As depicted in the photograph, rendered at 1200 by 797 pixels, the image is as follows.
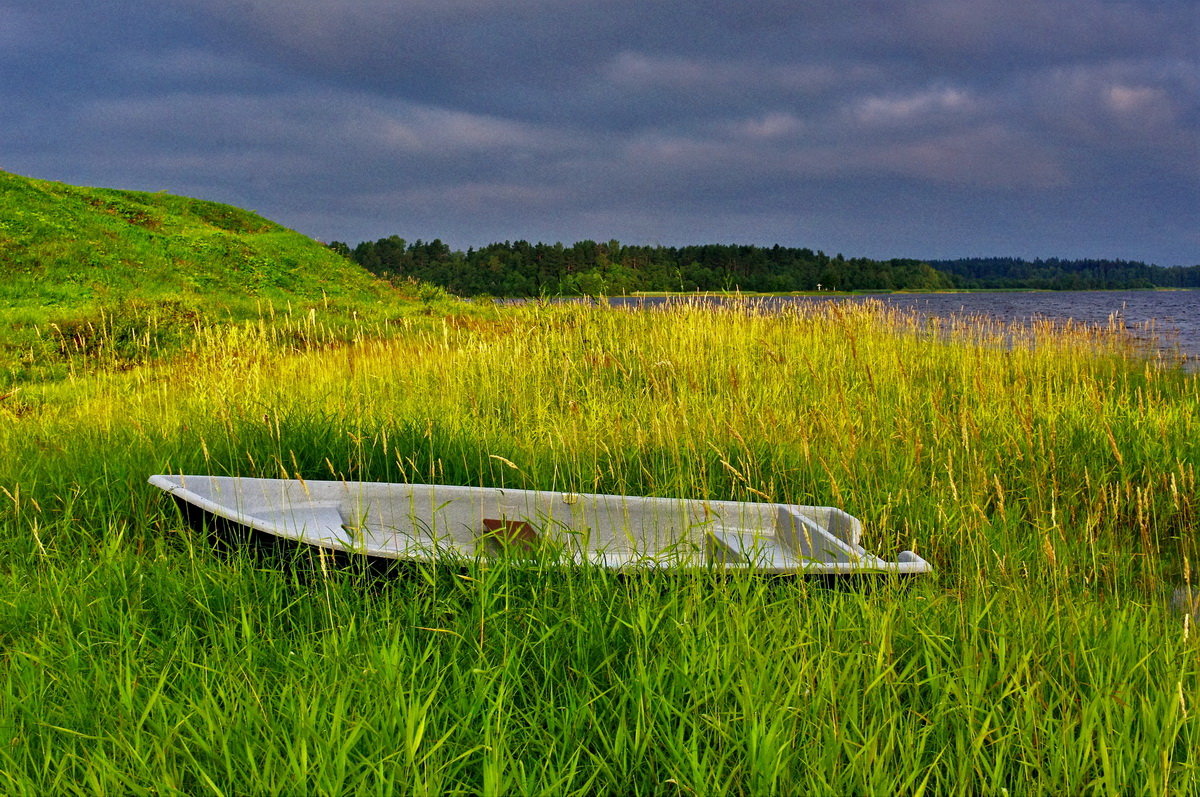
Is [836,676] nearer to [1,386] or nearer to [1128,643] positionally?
[1128,643]

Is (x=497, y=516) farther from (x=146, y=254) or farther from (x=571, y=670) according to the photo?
(x=146, y=254)

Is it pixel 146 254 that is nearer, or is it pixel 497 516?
pixel 497 516

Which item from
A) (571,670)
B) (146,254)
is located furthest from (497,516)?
(146,254)

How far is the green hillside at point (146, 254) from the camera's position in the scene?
616 inches

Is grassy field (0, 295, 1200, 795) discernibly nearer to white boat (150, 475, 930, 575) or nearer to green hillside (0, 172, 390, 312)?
white boat (150, 475, 930, 575)

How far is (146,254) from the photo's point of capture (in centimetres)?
1917

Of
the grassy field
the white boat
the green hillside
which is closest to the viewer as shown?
the grassy field

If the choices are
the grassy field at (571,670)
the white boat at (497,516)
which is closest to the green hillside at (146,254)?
the white boat at (497,516)

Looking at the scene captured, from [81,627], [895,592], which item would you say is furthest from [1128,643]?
[81,627]

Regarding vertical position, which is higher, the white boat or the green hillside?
the green hillside

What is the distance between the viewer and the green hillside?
15.6m

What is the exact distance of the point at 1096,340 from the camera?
1167 centimetres

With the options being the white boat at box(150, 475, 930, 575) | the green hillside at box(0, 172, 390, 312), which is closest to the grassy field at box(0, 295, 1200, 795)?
the white boat at box(150, 475, 930, 575)

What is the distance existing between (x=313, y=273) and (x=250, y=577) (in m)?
21.5
